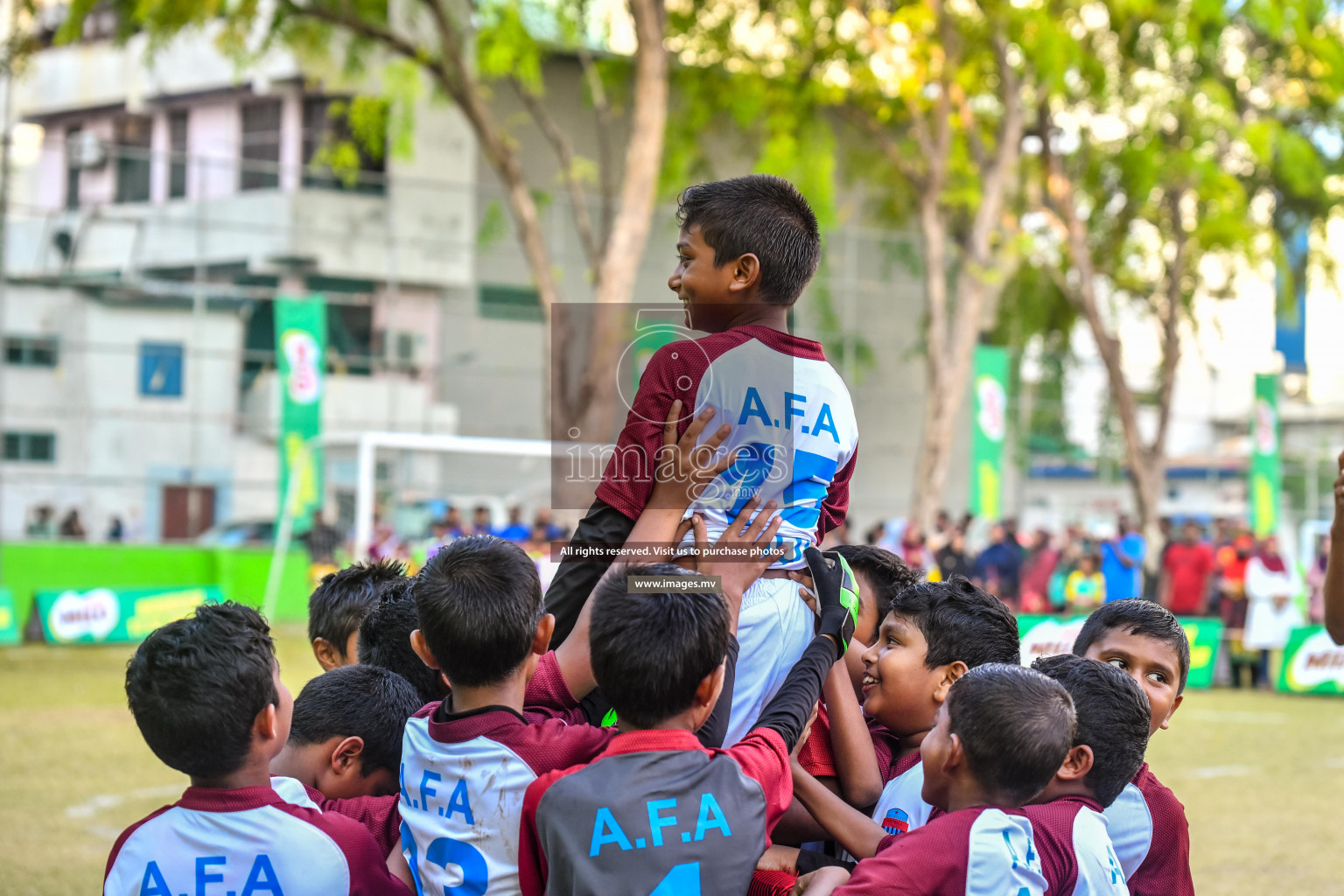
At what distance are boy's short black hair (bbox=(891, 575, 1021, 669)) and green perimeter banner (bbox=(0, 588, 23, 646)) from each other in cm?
1489

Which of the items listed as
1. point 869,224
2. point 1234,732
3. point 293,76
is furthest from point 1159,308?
point 293,76

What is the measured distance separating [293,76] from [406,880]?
23250mm

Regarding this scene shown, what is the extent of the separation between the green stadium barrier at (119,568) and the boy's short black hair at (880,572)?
1470 centimetres

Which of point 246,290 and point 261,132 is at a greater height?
point 261,132

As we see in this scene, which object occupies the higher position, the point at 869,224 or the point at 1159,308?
the point at 869,224

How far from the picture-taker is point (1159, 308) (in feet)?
75.8

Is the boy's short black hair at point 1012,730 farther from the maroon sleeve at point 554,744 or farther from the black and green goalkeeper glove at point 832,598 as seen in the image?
the maroon sleeve at point 554,744

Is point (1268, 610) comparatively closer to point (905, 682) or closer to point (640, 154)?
point (640, 154)

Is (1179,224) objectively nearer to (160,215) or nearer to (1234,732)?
(1234,732)

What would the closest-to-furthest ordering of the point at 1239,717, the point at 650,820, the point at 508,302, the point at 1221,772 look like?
the point at 650,820 → the point at 1221,772 → the point at 1239,717 → the point at 508,302

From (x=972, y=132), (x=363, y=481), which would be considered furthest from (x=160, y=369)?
(x=972, y=132)

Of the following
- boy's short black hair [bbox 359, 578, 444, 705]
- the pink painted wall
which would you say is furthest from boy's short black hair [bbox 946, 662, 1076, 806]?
the pink painted wall

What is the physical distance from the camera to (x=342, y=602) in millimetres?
3682

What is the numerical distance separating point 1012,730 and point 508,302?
2242cm
